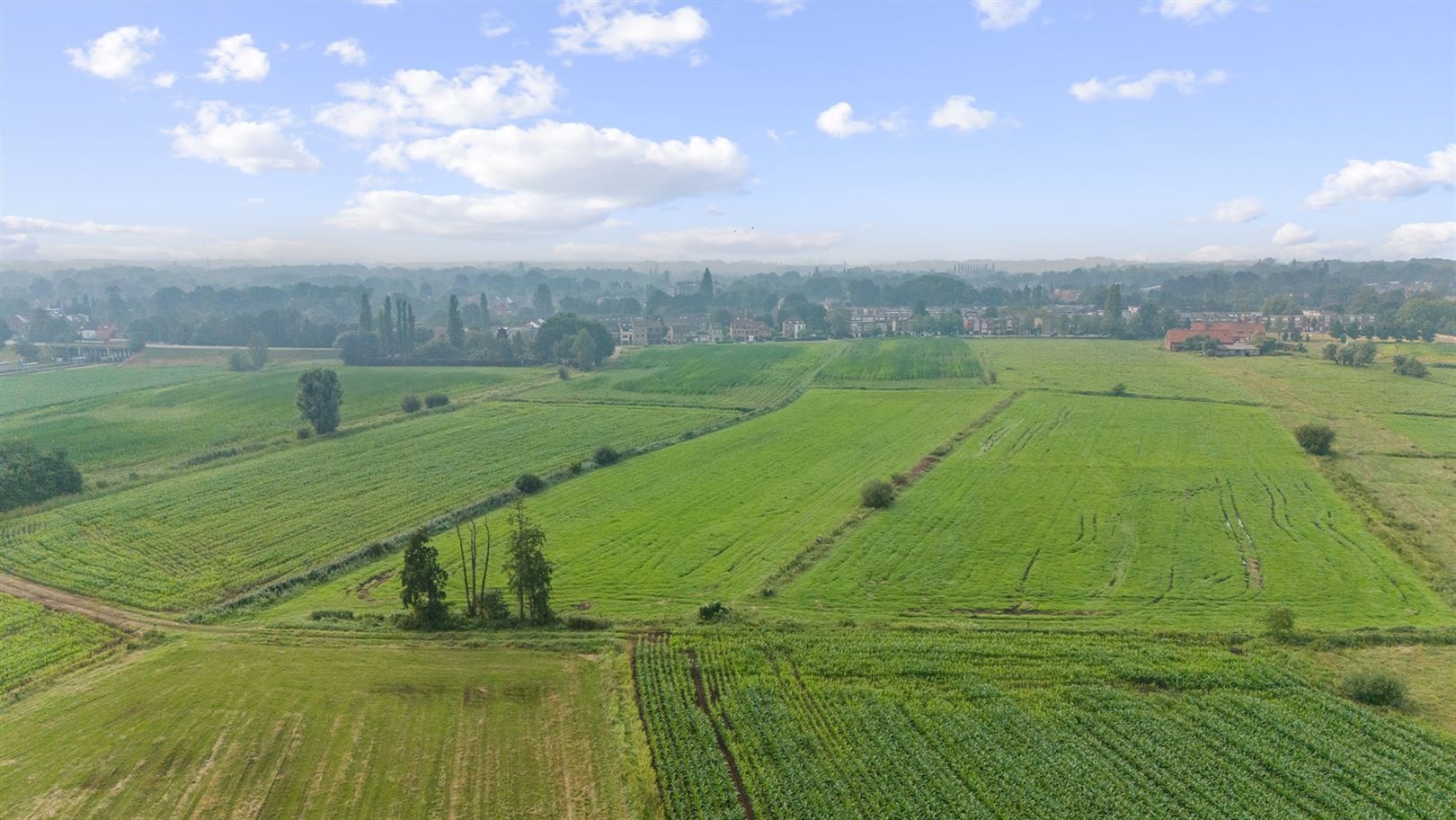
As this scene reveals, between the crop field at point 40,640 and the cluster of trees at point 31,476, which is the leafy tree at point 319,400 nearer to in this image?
the cluster of trees at point 31,476

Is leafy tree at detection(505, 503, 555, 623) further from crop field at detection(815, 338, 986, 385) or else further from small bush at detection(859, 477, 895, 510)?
crop field at detection(815, 338, 986, 385)

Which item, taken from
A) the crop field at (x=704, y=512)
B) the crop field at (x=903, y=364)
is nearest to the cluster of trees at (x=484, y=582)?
the crop field at (x=704, y=512)

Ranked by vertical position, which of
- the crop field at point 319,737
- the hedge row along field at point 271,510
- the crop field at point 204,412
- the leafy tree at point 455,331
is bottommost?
the crop field at point 319,737

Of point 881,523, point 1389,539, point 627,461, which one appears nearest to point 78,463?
point 627,461

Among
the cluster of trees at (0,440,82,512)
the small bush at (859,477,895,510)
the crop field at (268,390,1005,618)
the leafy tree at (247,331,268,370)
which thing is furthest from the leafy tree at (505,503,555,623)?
the leafy tree at (247,331,268,370)

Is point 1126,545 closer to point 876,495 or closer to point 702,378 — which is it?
point 876,495

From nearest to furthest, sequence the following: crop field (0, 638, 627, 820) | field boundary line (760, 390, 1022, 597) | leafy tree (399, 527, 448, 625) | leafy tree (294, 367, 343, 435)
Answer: crop field (0, 638, 627, 820) → leafy tree (399, 527, 448, 625) → field boundary line (760, 390, 1022, 597) → leafy tree (294, 367, 343, 435)

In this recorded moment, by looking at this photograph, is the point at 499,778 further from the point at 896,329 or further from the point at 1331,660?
the point at 896,329
